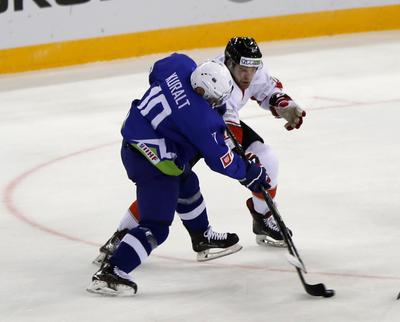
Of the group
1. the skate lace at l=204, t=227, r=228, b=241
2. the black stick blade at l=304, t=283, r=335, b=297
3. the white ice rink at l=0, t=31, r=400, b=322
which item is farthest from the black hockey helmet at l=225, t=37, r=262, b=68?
the black stick blade at l=304, t=283, r=335, b=297

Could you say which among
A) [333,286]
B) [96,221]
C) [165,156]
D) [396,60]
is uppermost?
[165,156]

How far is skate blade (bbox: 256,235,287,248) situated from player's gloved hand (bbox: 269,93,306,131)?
0.51 m

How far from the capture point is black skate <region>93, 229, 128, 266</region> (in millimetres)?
5109

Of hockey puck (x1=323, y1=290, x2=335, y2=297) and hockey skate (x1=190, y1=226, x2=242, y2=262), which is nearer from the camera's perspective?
hockey puck (x1=323, y1=290, x2=335, y2=297)

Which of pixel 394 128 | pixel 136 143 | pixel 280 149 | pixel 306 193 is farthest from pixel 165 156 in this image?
pixel 394 128

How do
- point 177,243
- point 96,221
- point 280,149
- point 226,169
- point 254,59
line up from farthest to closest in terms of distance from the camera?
point 280,149 < point 96,221 < point 177,243 < point 254,59 < point 226,169

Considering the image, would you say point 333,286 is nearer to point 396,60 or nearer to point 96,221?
point 96,221

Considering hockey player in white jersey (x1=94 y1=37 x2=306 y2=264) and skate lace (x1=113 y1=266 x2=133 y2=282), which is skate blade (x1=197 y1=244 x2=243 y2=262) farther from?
skate lace (x1=113 y1=266 x2=133 y2=282)

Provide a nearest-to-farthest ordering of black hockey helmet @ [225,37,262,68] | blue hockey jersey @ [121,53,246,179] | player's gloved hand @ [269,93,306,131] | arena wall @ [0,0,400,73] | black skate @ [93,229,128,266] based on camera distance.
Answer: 1. blue hockey jersey @ [121,53,246,179]
2. black hockey helmet @ [225,37,262,68]
3. black skate @ [93,229,128,266]
4. player's gloved hand @ [269,93,306,131]
5. arena wall @ [0,0,400,73]

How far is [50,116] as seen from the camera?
8.63 meters

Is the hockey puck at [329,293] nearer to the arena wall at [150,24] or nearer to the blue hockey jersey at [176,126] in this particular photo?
the blue hockey jersey at [176,126]

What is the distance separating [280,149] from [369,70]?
282 cm

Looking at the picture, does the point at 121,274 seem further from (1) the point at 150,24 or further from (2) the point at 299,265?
(1) the point at 150,24

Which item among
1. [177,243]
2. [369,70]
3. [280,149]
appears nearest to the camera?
[177,243]
